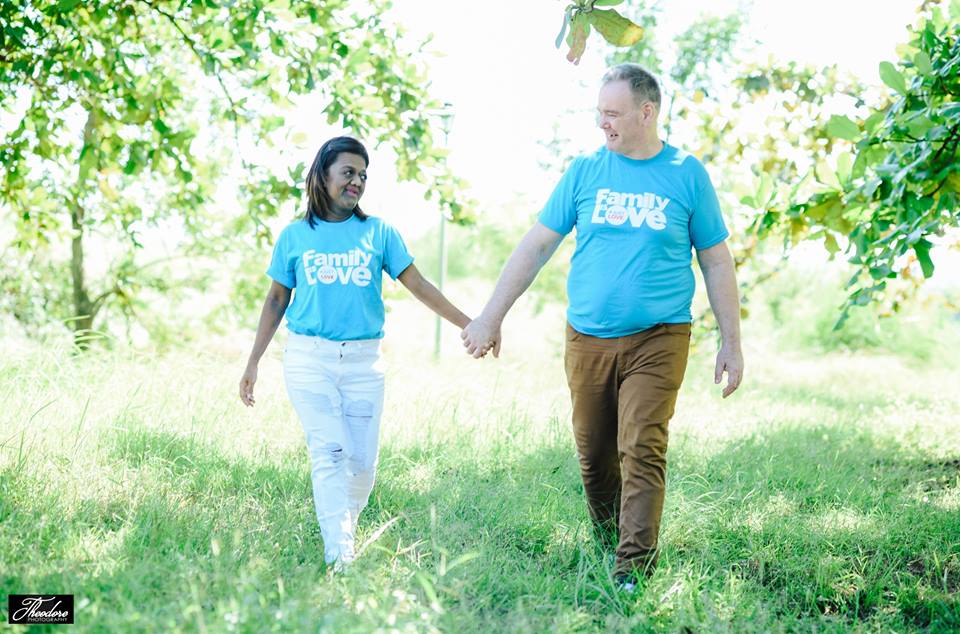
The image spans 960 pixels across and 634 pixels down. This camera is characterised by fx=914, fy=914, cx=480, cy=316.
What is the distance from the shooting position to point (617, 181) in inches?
147

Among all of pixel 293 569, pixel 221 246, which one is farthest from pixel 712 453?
pixel 221 246

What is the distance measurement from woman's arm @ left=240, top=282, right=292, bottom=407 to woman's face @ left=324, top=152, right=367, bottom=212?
1.62ft

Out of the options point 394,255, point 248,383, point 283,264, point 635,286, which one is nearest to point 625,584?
point 635,286

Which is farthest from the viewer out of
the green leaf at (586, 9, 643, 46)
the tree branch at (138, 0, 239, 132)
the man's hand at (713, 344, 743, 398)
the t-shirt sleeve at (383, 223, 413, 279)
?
the tree branch at (138, 0, 239, 132)

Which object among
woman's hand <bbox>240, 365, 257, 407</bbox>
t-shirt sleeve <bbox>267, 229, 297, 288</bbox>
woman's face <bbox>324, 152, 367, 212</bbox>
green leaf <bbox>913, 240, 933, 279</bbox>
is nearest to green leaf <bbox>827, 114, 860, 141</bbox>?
green leaf <bbox>913, 240, 933, 279</bbox>

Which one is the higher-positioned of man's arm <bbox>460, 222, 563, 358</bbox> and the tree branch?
the tree branch

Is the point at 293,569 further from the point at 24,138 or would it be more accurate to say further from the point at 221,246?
the point at 221,246

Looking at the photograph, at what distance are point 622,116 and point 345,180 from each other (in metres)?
1.20

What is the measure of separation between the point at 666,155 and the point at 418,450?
2535 mm

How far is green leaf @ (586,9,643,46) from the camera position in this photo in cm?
304

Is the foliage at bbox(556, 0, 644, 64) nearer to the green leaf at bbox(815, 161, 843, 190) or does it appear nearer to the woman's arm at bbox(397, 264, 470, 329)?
the woman's arm at bbox(397, 264, 470, 329)

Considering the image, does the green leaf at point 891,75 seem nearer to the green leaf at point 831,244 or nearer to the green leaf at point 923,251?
the green leaf at point 923,251

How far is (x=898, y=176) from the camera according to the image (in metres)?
4.23

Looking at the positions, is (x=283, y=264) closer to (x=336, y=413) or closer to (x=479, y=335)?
(x=336, y=413)
